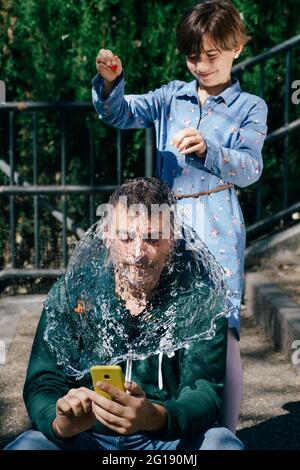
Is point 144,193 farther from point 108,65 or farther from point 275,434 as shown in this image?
point 275,434

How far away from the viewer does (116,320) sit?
289 centimetres

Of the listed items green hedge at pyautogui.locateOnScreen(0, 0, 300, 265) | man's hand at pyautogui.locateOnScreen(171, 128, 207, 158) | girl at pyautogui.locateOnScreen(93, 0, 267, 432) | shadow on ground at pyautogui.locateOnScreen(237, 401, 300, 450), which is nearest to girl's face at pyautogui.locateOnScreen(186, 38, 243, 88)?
girl at pyautogui.locateOnScreen(93, 0, 267, 432)

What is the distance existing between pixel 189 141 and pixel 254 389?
200 cm

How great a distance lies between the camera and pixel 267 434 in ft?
14.4

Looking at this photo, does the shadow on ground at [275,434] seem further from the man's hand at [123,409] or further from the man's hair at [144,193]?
the man's hand at [123,409]

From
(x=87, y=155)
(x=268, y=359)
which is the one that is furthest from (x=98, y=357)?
(x=87, y=155)

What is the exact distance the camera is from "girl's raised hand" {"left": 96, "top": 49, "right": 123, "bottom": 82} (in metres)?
3.68

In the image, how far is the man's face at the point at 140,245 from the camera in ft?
9.31

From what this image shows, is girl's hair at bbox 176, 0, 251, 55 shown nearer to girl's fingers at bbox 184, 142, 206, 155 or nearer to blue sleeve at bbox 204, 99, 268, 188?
blue sleeve at bbox 204, 99, 268, 188

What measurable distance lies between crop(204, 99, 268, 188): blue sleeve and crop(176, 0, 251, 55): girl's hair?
0.90 ft

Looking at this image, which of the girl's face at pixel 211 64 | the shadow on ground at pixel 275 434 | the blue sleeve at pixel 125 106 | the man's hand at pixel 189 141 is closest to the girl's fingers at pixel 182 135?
the man's hand at pixel 189 141

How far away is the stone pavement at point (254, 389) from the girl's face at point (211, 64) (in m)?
1.49

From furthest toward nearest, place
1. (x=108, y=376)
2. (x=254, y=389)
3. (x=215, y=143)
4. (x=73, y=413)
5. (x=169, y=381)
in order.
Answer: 1. (x=254, y=389)
2. (x=215, y=143)
3. (x=169, y=381)
4. (x=73, y=413)
5. (x=108, y=376)

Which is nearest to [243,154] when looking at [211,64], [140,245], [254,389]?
[211,64]
